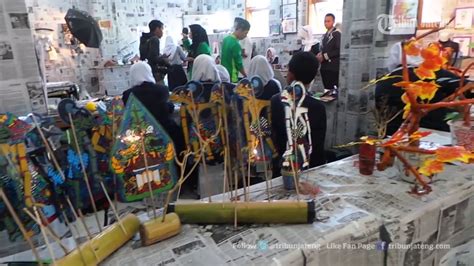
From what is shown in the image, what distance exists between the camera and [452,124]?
1229 millimetres

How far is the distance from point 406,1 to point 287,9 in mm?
2521

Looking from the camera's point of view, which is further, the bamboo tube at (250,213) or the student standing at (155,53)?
the student standing at (155,53)

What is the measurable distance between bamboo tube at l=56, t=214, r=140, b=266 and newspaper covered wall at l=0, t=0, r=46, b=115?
71 cm

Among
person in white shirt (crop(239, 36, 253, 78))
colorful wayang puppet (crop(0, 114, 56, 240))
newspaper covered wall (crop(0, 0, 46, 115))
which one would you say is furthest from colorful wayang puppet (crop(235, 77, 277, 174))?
person in white shirt (crop(239, 36, 253, 78))

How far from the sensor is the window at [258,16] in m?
4.80

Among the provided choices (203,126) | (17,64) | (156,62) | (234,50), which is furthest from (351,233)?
(156,62)

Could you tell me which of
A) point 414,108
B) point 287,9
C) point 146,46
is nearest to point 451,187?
point 414,108

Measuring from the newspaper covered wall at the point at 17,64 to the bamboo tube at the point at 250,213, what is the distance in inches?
29.7

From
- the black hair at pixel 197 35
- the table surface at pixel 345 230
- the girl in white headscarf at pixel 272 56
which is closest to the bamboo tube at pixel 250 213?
the table surface at pixel 345 230

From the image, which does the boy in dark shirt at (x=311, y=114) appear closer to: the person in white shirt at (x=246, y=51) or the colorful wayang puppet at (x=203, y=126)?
the colorful wayang puppet at (x=203, y=126)

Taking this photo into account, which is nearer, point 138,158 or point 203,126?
point 138,158

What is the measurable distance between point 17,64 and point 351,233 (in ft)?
4.06

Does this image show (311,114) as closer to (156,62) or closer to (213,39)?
(156,62)

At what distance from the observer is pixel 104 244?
2.48 feet
